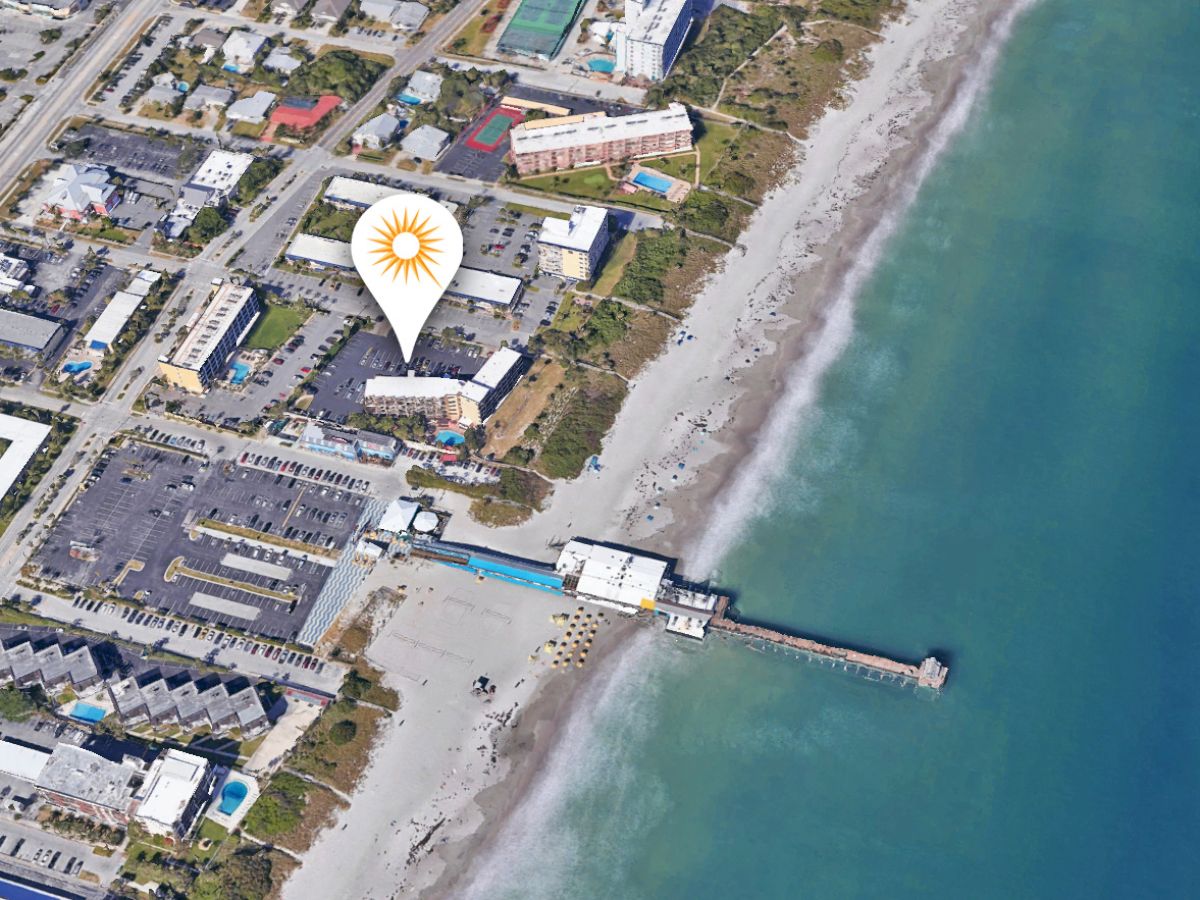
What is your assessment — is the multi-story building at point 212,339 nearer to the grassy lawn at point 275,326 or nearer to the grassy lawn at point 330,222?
the grassy lawn at point 275,326

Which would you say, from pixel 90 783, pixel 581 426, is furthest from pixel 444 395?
pixel 90 783

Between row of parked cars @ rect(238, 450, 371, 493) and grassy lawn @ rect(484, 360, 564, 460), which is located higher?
grassy lawn @ rect(484, 360, 564, 460)

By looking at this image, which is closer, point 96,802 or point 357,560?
point 96,802

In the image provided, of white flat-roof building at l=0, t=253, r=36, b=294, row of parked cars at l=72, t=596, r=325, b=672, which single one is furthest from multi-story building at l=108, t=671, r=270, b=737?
white flat-roof building at l=0, t=253, r=36, b=294

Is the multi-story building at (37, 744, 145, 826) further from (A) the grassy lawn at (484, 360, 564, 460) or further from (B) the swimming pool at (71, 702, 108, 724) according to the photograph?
(A) the grassy lawn at (484, 360, 564, 460)

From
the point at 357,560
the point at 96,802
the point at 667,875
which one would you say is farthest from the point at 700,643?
the point at 96,802

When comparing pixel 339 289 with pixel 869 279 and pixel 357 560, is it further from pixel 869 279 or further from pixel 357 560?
pixel 869 279
